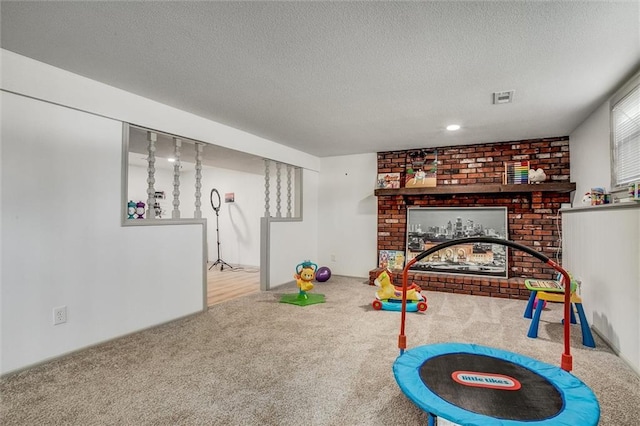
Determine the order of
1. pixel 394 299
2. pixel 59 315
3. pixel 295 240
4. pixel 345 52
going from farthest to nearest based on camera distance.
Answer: pixel 295 240, pixel 394 299, pixel 59 315, pixel 345 52

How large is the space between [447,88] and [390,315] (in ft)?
7.68

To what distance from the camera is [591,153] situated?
11.8 feet

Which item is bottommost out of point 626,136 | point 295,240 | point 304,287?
point 304,287

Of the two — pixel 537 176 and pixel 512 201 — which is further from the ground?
pixel 537 176

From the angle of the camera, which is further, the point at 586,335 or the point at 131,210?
the point at 131,210

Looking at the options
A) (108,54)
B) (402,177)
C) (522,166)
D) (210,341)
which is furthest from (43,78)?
(522,166)

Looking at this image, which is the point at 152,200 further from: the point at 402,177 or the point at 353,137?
the point at 402,177

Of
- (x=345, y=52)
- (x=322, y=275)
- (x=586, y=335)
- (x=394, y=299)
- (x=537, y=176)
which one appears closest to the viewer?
(x=345, y=52)

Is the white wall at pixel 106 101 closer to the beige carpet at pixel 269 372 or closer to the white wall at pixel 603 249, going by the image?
the beige carpet at pixel 269 372

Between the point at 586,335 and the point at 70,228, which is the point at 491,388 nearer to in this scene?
the point at 586,335

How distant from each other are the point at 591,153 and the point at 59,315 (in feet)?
17.4

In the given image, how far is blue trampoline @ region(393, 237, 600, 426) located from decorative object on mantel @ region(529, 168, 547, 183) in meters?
3.24

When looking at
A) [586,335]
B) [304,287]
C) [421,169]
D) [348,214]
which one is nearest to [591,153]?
[586,335]

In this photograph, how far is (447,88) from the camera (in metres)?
2.79
